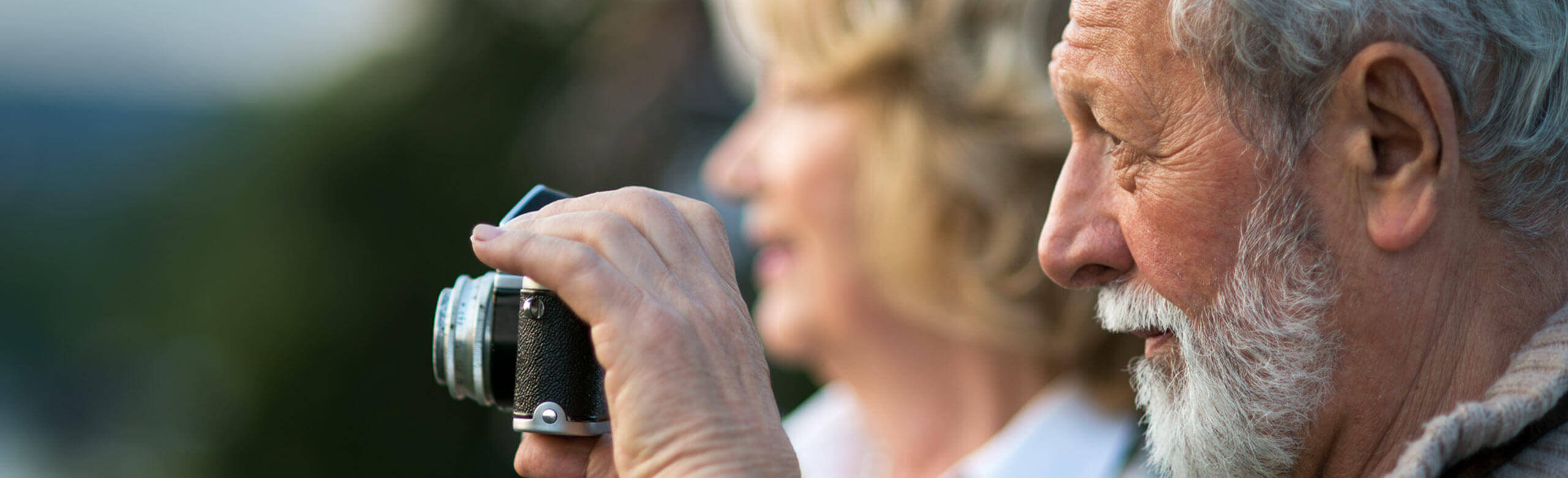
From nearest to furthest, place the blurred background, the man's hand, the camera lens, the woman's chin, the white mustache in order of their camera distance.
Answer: the man's hand
the camera lens
the white mustache
the woman's chin
the blurred background

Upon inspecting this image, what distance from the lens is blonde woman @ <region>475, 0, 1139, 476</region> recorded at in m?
2.50

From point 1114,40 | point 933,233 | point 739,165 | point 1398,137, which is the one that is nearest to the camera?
point 1398,137

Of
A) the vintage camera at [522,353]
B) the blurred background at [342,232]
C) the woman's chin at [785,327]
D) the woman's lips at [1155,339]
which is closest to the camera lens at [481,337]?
the vintage camera at [522,353]

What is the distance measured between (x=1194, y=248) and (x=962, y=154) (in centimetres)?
123

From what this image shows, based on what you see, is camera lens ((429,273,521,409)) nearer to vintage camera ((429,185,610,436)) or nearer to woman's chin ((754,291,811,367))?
vintage camera ((429,185,610,436))

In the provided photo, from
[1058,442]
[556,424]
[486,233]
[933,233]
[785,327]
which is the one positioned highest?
[486,233]

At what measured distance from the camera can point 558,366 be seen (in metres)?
1.19

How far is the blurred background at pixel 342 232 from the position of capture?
5.02 m

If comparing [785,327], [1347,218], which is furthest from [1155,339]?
[785,327]

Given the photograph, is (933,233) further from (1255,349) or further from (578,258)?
(578,258)

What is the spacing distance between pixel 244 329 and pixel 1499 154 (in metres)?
4.94

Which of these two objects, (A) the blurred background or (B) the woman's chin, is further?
(A) the blurred background

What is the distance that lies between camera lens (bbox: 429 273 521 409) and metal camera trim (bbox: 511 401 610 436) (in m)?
0.06

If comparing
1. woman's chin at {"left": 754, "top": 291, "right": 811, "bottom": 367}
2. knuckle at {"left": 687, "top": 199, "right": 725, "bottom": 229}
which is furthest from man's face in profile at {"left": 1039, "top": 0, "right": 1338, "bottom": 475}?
woman's chin at {"left": 754, "top": 291, "right": 811, "bottom": 367}
